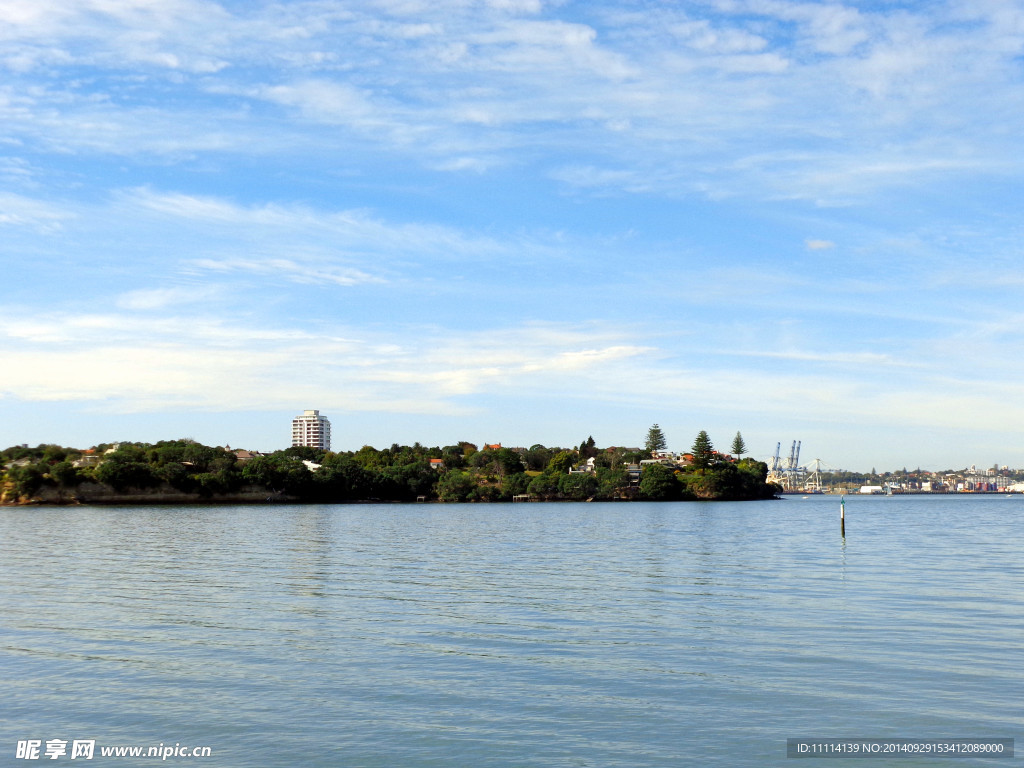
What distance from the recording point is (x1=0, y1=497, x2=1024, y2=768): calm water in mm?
16531

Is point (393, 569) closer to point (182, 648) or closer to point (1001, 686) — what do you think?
point (182, 648)

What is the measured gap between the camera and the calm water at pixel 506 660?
16531mm

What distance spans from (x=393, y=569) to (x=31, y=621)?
20069 millimetres

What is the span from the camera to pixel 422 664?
73.3 ft

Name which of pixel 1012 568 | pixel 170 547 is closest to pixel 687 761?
pixel 1012 568

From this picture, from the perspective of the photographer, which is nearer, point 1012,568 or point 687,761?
point 687,761

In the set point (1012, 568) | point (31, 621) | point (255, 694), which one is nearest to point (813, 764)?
point (255, 694)

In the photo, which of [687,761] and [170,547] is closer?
[687,761]

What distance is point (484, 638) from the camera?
2581 centimetres

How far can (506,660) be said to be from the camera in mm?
22781

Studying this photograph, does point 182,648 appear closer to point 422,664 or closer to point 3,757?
point 422,664

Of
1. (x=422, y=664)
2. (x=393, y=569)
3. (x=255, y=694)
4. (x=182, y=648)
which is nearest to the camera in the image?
(x=255, y=694)

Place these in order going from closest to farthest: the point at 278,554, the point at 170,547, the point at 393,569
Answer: the point at 393,569 < the point at 278,554 < the point at 170,547

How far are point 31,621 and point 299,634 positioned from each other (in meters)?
9.60
